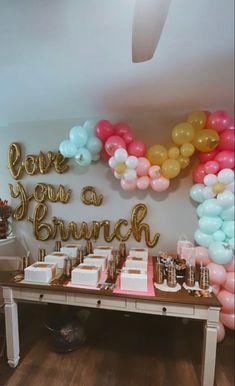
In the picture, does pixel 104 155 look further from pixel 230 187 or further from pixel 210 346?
pixel 210 346

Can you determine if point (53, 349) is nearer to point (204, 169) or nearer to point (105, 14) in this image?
point (204, 169)

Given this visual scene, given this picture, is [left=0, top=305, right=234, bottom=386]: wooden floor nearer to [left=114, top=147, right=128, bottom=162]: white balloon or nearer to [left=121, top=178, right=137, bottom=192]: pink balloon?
[left=121, top=178, right=137, bottom=192]: pink balloon

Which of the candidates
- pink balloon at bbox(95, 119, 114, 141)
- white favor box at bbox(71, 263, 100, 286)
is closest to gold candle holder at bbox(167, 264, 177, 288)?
white favor box at bbox(71, 263, 100, 286)

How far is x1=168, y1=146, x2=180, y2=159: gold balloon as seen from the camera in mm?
1951

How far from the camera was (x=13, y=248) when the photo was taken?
8.13 feet

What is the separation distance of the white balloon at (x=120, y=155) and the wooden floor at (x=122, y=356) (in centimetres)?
157

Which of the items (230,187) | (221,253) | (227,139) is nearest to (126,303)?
(221,253)

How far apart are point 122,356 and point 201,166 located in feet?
5.55

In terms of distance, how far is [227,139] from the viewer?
181cm

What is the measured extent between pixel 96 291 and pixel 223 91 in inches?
67.5

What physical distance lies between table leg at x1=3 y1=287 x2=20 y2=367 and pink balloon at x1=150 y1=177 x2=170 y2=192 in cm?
142

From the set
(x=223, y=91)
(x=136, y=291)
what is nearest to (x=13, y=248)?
(x=136, y=291)

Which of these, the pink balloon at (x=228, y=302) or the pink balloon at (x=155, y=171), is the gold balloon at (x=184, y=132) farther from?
the pink balloon at (x=228, y=302)

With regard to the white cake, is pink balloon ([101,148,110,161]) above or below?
above
